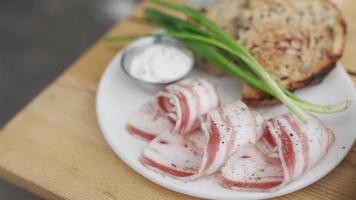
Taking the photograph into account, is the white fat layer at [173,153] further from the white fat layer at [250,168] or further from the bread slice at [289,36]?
the bread slice at [289,36]

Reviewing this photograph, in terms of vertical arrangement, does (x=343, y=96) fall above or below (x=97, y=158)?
above

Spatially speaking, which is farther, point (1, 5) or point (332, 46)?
point (1, 5)

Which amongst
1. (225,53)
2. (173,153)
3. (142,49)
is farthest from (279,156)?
(142,49)

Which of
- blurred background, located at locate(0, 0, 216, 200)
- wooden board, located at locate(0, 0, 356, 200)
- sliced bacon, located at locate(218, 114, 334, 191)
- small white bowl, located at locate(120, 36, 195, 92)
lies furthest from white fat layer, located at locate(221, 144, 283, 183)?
blurred background, located at locate(0, 0, 216, 200)

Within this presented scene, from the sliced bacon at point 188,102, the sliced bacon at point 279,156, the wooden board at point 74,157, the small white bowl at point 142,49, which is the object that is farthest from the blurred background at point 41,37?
the sliced bacon at point 279,156

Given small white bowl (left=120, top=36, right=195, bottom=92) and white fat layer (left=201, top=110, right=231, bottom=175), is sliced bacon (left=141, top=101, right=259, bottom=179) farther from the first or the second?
small white bowl (left=120, top=36, right=195, bottom=92)

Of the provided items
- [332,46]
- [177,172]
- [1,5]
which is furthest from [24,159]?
[1,5]

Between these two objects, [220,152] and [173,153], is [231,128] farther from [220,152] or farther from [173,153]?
[173,153]

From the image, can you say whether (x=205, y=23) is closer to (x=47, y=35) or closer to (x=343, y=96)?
(x=343, y=96)

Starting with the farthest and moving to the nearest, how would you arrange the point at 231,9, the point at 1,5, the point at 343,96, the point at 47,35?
1. the point at 1,5
2. the point at 47,35
3. the point at 231,9
4. the point at 343,96
